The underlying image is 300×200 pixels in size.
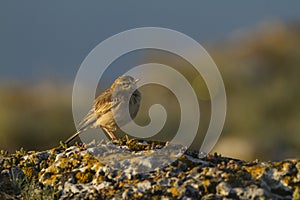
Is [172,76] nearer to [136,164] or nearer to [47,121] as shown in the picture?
[47,121]

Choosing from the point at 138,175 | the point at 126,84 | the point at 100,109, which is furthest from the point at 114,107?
the point at 138,175

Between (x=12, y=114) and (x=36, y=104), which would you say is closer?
(x=12, y=114)

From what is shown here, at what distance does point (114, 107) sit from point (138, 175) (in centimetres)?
390

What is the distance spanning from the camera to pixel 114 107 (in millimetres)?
12391

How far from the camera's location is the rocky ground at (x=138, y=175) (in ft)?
26.3

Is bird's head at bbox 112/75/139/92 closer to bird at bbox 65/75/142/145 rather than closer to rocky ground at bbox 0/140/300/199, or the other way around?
bird at bbox 65/75/142/145

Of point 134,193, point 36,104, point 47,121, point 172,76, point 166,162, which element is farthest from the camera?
point 172,76

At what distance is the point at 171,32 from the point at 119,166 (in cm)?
3221

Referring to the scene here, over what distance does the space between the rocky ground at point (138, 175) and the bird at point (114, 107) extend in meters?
2.46

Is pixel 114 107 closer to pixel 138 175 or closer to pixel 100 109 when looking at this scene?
pixel 100 109

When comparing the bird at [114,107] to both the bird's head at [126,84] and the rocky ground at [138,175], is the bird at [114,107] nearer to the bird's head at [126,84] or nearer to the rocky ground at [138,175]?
the bird's head at [126,84]

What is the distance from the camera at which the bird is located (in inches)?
484

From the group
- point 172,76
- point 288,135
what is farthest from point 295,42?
point 288,135

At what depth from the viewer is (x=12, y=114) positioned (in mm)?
28000
